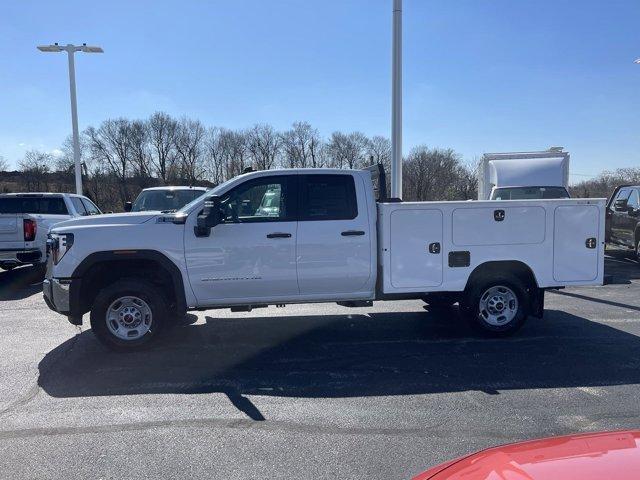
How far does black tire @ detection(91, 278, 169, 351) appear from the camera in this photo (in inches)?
237

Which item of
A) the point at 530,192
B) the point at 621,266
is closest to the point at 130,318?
the point at 530,192

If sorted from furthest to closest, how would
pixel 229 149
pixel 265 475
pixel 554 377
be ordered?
pixel 229 149
pixel 554 377
pixel 265 475

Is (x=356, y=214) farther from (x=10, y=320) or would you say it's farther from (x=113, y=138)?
(x=113, y=138)

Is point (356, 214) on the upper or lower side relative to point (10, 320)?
upper

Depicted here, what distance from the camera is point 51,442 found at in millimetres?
3932

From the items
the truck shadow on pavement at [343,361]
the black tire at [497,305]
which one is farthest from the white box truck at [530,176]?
the black tire at [497,305]

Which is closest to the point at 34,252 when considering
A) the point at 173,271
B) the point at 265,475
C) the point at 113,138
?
the point at 173,271

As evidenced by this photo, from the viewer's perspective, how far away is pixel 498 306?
21.7 ft

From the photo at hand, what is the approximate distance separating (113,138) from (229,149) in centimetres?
1625

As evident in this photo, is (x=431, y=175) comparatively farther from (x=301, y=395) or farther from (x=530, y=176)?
(x=301, y=395)

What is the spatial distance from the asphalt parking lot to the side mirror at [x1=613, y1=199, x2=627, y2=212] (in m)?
7.43

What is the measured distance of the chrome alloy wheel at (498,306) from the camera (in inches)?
259

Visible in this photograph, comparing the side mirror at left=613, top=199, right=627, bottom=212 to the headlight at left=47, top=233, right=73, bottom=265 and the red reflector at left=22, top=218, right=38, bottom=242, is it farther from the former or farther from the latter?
the red reflector at left=22, top=218, right=38, bottom=242

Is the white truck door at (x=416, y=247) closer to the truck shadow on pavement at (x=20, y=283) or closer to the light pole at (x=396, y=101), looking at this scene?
the light pole at (x=396, y=101)
